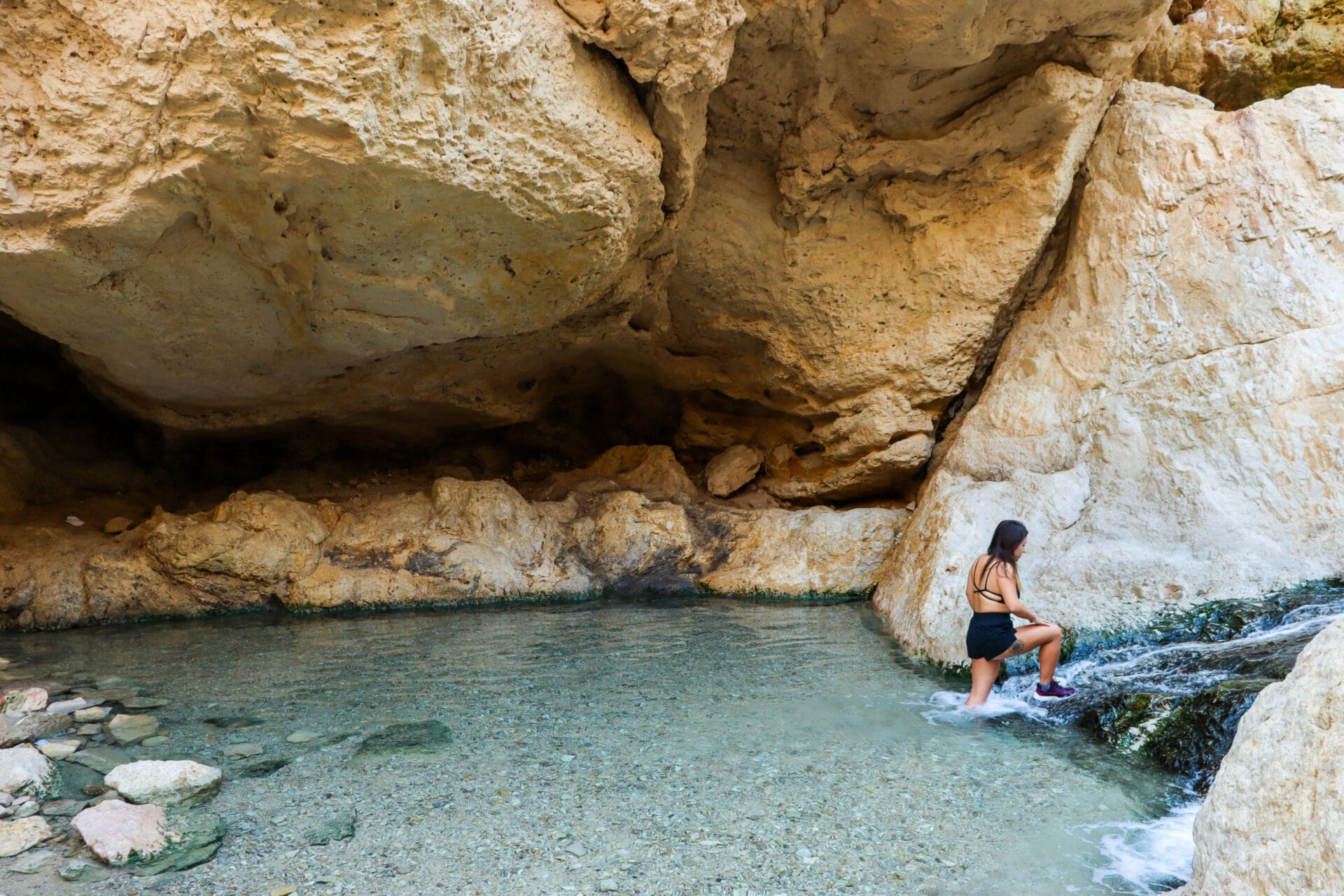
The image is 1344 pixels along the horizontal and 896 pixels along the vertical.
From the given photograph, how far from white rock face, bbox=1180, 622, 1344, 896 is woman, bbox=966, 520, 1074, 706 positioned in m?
2.26

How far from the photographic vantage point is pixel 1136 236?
7.12m

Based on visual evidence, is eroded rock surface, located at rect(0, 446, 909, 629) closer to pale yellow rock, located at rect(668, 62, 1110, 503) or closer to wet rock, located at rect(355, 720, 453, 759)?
pale yellow rock, located at rect(668, 62, 1110, 503)

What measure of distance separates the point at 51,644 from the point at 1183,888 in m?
7.46

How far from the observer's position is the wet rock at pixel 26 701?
14.7 feet

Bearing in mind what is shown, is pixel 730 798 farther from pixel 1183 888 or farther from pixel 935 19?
pixel 935 19

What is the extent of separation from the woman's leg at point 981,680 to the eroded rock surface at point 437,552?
10.7 feet

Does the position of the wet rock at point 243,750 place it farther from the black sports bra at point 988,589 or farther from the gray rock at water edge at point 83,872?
the black sports bra at point 988,589

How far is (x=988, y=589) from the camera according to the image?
15.9ft

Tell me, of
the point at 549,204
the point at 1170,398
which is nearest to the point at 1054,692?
the point at 1170,398

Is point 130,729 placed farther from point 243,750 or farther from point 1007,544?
point 1007,544

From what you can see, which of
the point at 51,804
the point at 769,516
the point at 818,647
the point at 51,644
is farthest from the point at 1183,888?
the point at 51,644

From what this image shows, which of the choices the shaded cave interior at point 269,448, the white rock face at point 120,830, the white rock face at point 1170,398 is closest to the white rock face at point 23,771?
the white rock face at point 120,830

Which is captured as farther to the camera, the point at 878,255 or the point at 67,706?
the point at 878,255

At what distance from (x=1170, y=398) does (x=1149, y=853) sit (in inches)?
178
